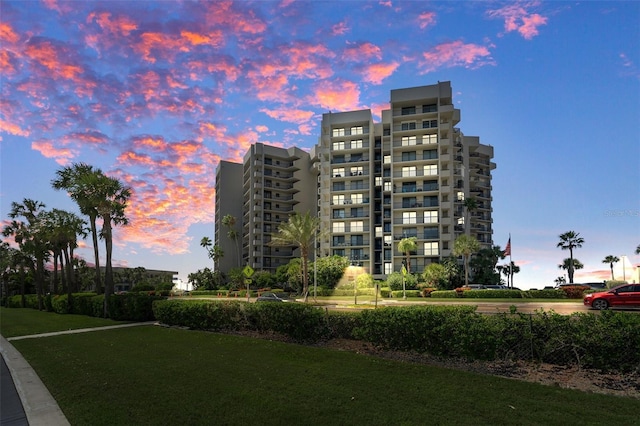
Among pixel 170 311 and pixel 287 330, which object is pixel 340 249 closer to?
pixel 170 311

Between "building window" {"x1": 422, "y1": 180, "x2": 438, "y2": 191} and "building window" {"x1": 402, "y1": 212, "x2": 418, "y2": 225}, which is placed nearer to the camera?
"building window" {"x1": 422, "y1": 180, "x2": 438, "y2": 191}

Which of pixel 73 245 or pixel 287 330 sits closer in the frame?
pixel 287 330

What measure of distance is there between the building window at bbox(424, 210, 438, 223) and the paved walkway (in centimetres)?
6466

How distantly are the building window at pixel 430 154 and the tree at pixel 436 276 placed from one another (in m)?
20.7

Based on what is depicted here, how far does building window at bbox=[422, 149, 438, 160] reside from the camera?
238ft

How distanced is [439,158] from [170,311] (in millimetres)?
58749

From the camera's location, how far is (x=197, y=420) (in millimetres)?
7195

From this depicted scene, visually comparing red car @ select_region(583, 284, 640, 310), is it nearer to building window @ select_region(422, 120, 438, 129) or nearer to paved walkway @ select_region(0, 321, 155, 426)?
paved walkway @ select_region(0, 321, 155, 426)

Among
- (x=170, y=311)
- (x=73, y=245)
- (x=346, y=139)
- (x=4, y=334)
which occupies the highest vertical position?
(x=346, y=139)

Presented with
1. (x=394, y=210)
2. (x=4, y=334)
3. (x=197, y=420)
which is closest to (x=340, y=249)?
(x=394, y=210)

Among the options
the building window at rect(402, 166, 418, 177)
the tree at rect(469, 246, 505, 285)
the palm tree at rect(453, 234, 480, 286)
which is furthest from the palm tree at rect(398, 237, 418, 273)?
the tree at rect(469, 246, 505, 285)

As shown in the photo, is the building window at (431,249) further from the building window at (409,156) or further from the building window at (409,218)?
the building window at (409,156)

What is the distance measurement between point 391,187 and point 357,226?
10.9m

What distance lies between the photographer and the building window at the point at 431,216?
71312 millimetres
